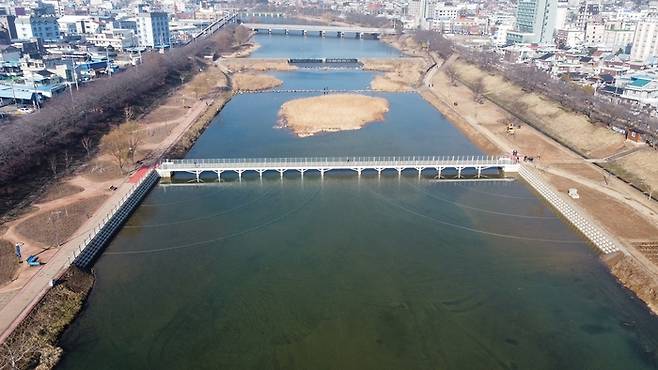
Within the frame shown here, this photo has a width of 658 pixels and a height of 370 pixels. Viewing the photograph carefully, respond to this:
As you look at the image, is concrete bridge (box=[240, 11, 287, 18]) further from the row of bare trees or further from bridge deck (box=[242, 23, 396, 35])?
the row of bare trees

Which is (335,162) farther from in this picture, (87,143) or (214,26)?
(214,26)

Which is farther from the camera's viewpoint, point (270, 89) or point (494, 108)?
point (270, 89)

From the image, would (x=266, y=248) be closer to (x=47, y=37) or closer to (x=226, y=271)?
(x=226, y=271)

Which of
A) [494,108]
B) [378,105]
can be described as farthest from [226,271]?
[494,108]

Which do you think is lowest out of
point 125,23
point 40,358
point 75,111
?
point 40,358

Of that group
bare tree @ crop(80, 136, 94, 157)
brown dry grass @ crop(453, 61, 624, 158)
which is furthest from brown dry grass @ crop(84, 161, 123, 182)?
brown dry grass @ crop(453, 61, 624, 158)

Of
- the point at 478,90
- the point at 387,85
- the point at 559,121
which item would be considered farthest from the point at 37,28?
the point at 559,121
